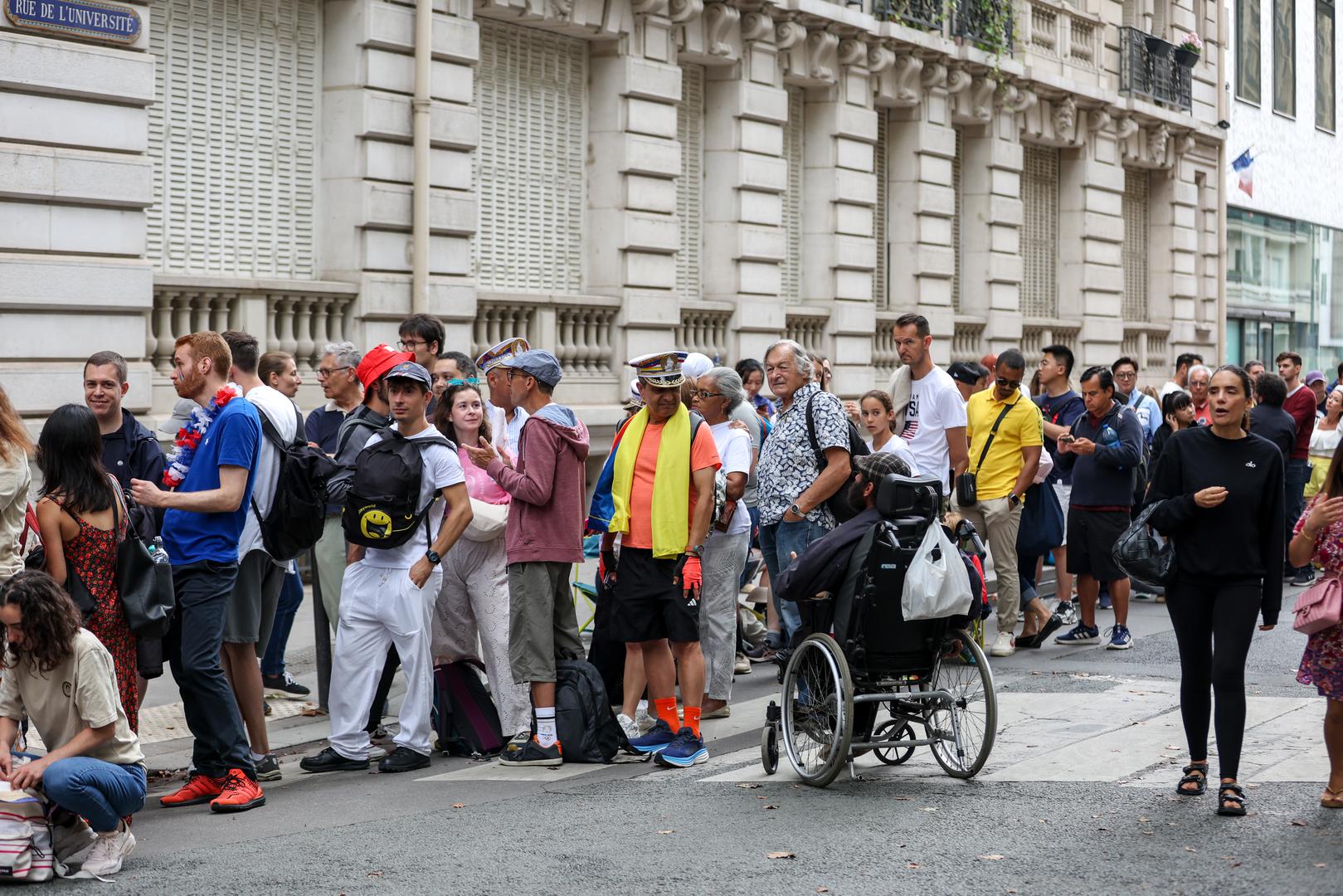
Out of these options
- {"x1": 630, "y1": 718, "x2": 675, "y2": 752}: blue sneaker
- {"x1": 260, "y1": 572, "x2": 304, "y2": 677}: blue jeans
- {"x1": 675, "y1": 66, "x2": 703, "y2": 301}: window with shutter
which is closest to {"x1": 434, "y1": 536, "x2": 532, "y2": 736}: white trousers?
{"x1": 630, "y1": 718, "x2": 675, "y2": 752}: blue sneaker

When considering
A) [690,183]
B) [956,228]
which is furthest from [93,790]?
[956,228]

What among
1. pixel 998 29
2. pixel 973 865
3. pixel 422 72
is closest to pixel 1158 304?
pixel 998 29

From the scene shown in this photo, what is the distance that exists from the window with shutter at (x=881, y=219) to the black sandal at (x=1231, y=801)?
14.8 meters

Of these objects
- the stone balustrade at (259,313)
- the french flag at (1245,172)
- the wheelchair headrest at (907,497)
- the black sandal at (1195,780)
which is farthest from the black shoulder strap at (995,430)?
the french flag at (1245,172)

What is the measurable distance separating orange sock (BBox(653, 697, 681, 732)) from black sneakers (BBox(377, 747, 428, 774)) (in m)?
1.14

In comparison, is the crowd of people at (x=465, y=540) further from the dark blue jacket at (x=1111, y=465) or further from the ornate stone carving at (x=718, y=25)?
the ornate stone carving at (x=718, y=25)

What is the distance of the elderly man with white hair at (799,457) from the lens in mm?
9727

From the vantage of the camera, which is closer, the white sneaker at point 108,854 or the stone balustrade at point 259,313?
the white sneaker at point 108,854

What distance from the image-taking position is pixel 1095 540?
12016mm

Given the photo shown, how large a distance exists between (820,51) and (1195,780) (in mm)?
13406

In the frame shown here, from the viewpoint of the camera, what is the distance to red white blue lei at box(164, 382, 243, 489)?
7734 mm

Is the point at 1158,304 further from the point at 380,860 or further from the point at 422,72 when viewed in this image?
the point at 380,860

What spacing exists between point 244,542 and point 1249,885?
15.3 feet

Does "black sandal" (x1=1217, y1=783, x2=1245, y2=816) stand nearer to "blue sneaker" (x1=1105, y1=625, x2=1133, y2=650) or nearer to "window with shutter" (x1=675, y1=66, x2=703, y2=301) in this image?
"blue sneaker" (x1=1105, y1=625, x2=1133, y2=650)
